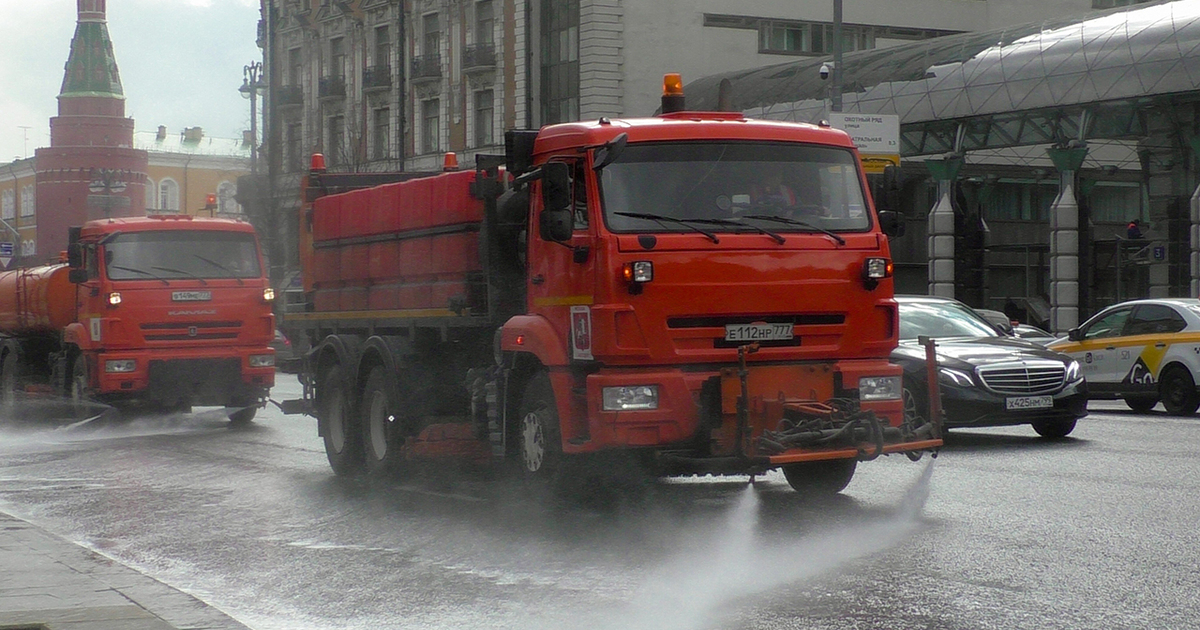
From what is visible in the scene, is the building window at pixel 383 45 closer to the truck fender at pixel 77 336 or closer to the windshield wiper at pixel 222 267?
the truck fender at pixel 77 336

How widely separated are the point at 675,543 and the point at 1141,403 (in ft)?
44.8

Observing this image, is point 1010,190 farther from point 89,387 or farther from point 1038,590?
point 1038,590

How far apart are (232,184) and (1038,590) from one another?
99024mm

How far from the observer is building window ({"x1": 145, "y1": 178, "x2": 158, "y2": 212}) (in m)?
108

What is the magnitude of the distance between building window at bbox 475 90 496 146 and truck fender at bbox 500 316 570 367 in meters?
47.7

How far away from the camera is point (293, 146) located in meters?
70.3

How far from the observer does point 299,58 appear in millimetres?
70438

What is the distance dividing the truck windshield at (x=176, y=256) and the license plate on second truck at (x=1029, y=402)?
370 inches

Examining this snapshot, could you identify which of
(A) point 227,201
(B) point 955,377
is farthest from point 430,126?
(B) point 955,377

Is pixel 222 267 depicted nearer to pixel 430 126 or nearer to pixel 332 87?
pixel 430 126

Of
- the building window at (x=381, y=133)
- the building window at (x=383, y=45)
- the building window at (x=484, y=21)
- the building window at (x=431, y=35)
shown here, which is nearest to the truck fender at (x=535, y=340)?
the building window at (x=484, y=21)

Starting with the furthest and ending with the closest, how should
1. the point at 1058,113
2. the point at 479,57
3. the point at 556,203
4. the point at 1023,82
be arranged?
the point at 479,57 → the point at 1058,113 → the point at 1023,82 → the point at 556,203

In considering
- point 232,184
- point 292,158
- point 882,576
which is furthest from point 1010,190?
point 232,184

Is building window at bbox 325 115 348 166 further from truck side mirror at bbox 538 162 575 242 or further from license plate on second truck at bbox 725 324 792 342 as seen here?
license plate on second truck at bbox 725 324 792 342
